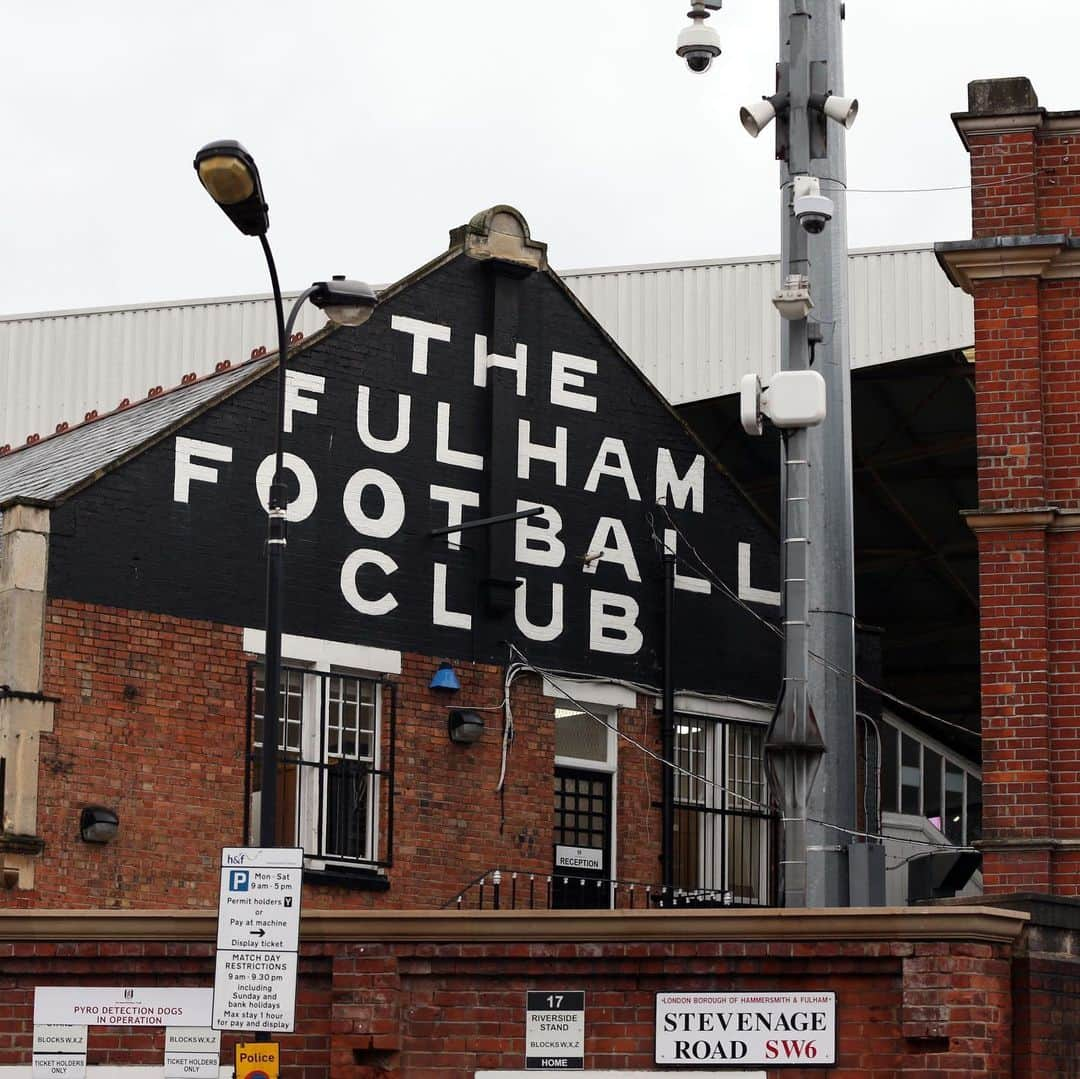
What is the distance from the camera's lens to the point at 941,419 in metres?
34.9

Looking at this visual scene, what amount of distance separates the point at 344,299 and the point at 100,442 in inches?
393

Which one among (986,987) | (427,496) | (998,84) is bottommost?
(986,987)

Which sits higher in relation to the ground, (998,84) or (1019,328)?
(998,84)

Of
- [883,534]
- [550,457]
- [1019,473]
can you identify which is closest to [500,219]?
[550,457]

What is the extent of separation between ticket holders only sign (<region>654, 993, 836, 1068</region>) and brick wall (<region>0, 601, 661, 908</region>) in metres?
8.91

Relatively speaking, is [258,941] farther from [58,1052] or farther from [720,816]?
[720,816]

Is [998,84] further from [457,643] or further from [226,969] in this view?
[226,969]

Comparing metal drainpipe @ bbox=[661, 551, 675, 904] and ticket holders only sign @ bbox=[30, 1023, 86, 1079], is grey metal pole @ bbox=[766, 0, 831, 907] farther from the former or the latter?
metal drainpipe @ bbox=[661, 551, 675, 904]

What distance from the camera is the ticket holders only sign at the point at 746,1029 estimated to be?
14328 millimetres

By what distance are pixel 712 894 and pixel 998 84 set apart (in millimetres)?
11124

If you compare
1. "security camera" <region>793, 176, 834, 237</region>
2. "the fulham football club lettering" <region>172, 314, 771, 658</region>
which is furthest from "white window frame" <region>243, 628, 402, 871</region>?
"security camera" <region>793, 176, 834, 237</region>

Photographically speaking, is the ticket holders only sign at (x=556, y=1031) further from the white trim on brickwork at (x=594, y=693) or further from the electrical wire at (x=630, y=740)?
the white trim on brickwork at (x=594, y=693)

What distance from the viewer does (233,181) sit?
1504 centimetres

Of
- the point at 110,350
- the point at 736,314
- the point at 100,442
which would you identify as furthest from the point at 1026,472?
the point at 110,350
